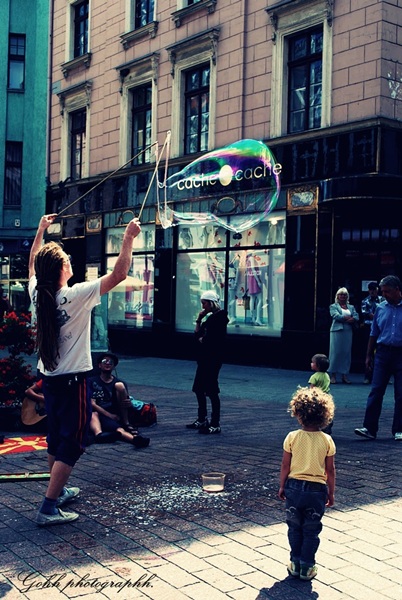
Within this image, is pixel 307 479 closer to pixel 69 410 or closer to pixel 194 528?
pixel 194 528

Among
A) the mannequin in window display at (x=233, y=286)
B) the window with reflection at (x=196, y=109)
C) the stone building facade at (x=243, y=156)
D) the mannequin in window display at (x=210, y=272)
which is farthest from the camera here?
the window with reflection at (x=196, y=109)

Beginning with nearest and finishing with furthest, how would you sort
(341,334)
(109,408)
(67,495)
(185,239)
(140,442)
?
(67,495) → (140,442) → (109,408) → (341,334) → (185,239)

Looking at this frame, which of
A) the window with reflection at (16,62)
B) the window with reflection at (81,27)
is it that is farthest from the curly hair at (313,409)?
the window with reflection at (16,62)

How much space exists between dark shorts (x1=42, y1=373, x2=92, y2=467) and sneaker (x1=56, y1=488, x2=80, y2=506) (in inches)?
19.0

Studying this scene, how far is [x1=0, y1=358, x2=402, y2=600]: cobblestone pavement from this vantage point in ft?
12.7

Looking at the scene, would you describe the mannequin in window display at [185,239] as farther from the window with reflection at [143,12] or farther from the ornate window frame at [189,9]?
the window with reflection at [143,12]

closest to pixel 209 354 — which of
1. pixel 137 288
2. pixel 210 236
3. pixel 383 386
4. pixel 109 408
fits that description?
pixel 109 408

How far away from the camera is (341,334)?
13.9 m

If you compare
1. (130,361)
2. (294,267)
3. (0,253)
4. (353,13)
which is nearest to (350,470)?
(294,267)

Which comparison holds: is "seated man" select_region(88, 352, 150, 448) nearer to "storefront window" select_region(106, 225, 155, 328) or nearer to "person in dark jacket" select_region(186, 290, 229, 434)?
"person in dark jacket" select_region(186, 290, 229, 434)

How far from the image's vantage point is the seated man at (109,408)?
790cm

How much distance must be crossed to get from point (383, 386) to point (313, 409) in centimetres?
441

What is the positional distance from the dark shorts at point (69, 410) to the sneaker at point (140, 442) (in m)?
2.63

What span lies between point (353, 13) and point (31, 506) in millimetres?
12605
